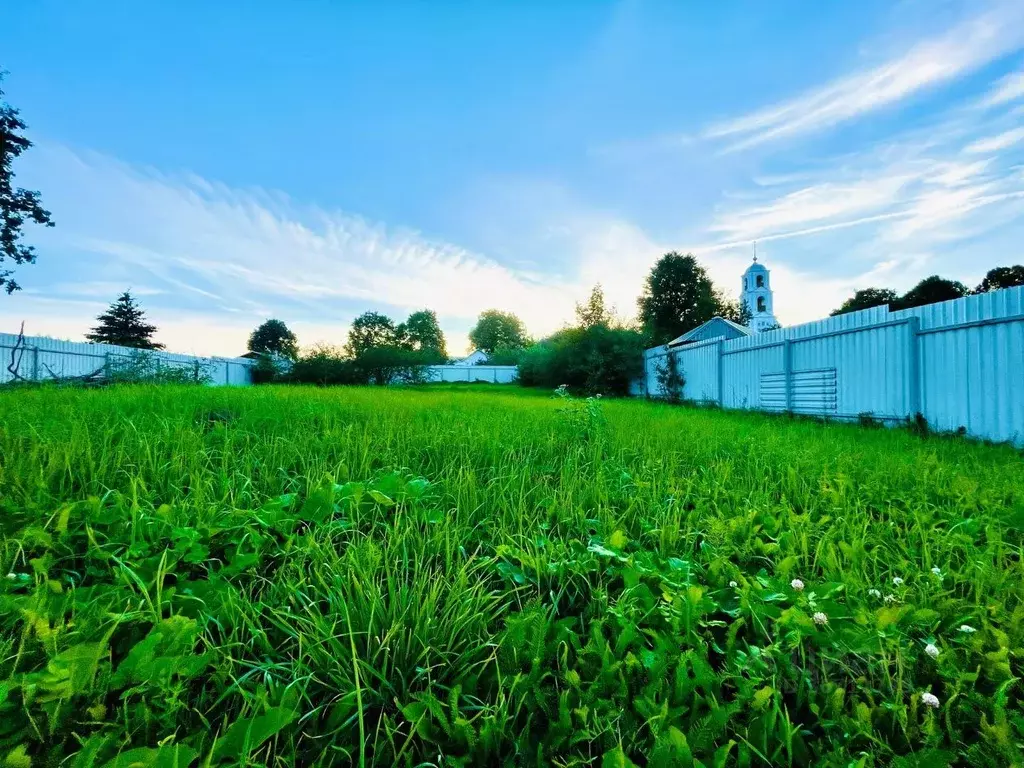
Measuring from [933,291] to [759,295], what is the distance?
11.3m

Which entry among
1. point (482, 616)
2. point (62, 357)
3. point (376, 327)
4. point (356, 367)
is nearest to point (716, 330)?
point (356, 367)

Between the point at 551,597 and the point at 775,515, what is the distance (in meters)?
1.43

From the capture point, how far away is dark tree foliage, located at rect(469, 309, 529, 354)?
6303cm

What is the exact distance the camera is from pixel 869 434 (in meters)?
5.09

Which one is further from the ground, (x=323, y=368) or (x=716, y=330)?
(x=716, y=330)

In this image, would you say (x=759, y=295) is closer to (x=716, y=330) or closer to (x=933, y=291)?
(x=933, y=291)

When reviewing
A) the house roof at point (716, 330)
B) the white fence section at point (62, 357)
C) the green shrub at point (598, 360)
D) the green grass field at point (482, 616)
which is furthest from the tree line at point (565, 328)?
the green grass field at point (482, 616)

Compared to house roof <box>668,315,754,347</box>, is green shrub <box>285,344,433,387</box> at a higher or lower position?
lower

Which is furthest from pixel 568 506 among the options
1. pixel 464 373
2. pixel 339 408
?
pixel 464 373

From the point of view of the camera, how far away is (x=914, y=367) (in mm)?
5742

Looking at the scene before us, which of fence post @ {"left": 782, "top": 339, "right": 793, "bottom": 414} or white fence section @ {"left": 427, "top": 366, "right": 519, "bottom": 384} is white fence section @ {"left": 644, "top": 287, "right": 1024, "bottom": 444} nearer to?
fence post @ {"left": 782, "top": 339, "right": 793, "bottom": 414}

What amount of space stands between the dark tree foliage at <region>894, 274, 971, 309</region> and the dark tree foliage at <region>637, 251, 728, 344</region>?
43.6 ft

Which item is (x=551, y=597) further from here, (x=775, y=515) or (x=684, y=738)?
(x=775, y=515)

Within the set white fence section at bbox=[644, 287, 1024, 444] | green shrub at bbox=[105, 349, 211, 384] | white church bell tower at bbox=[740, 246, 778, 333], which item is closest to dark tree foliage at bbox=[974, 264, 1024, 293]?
white church bell tower at bbox=[740, 246, 778, 333]
